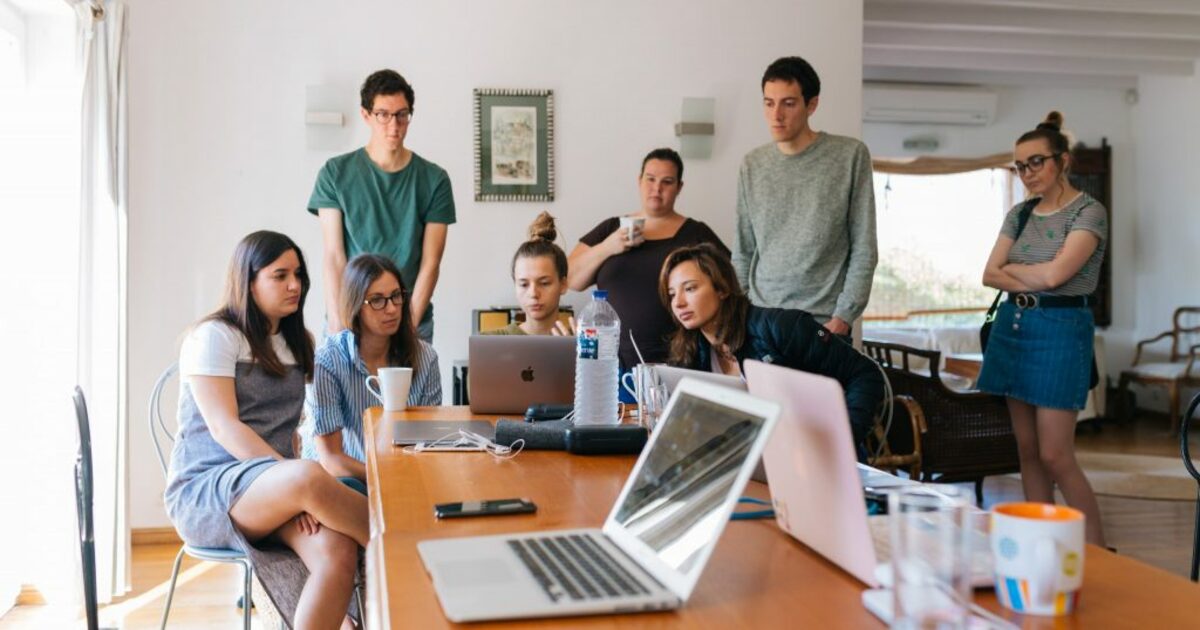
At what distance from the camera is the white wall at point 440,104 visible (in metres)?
4.35

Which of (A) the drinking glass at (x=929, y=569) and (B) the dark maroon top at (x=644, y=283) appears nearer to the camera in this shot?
(A) the drinking glass at (x=929, y=569)

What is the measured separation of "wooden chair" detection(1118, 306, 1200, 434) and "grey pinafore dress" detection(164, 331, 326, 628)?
7022 mm

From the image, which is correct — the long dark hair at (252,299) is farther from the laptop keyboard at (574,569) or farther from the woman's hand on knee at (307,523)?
the laptop keyboard at (574,569)

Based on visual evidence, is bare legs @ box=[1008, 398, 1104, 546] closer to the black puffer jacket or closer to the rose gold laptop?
the black puffer jacket

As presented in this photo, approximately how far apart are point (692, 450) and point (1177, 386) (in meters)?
7.66

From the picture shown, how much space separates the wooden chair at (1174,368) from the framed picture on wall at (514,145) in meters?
5.47

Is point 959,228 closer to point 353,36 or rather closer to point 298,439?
point 353,36

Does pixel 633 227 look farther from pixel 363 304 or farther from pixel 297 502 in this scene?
pixel 297 502

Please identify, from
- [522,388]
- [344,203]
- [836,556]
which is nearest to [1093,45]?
[344,203]

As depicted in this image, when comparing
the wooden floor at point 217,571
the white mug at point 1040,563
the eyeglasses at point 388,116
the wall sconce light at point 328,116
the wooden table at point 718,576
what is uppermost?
the wall sconce light at point 328,116

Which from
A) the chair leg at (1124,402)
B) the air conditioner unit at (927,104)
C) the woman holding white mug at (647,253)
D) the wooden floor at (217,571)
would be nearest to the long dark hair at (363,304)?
the woman holding white mug at (647,253)

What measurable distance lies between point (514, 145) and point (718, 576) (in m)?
3.64

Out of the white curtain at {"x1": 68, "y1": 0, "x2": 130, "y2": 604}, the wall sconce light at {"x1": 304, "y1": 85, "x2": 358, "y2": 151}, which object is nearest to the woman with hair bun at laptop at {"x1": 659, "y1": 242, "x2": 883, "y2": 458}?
the white curtain at {"x1": 68, "y1": 0, "x2": 130, "y2": 604}

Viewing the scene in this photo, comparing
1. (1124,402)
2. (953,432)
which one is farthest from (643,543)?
(1124,402)
